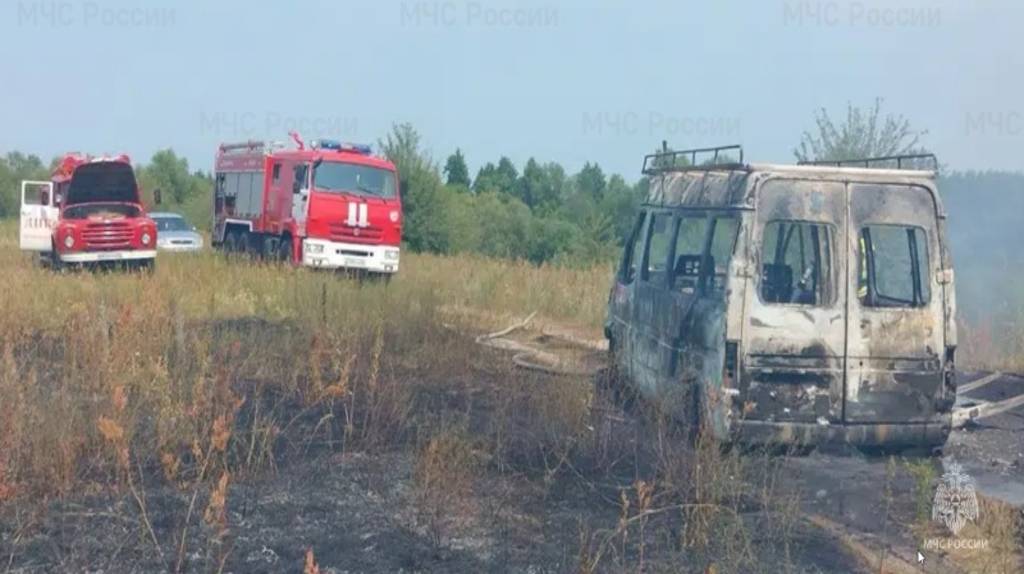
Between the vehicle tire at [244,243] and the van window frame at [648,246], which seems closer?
the van window frame at [648,246]

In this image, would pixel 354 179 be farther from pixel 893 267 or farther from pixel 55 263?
pixel 893 267

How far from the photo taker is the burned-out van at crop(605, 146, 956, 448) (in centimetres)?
847

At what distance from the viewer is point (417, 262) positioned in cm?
2850

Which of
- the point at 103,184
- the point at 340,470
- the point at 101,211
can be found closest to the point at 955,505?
the point at 340,470

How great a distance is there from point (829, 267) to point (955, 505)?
6.73 ft

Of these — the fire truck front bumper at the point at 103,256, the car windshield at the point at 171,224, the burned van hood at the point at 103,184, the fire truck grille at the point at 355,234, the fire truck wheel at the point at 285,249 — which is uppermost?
the burned van hood at the point at 103,184

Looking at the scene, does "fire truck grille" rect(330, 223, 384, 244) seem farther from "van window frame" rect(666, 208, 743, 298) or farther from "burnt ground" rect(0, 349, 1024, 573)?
"burnt ground" rect(0, 349, 1024, 573)

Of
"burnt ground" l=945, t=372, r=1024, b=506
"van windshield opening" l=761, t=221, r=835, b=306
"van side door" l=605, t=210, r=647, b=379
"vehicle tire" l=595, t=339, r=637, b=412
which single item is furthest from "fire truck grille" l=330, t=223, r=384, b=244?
"van windshield opening" l=761, t=221, r=835, b=306

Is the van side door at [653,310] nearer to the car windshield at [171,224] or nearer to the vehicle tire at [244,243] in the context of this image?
the vehicle tire at [244,243]

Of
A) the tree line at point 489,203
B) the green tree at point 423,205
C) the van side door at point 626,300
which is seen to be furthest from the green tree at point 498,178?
the van side door at point 626,300

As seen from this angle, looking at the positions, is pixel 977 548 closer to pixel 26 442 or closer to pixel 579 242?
pixel 26 442

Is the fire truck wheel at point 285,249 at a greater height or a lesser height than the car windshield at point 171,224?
lesser

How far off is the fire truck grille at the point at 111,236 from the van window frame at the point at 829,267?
18411 mm

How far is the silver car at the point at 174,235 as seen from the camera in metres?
31.0
